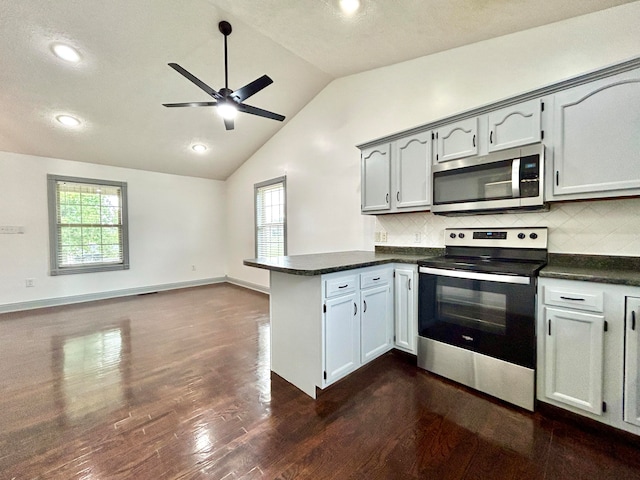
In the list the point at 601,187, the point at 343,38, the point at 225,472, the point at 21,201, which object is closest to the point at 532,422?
the point at 601,187

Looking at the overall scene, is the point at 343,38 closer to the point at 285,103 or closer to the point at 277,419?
the point at 285,103

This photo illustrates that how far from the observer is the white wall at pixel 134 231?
440cm

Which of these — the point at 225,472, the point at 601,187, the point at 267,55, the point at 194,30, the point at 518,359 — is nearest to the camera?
the point at 225,472

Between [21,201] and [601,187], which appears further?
[21,201]

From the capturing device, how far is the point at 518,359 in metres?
1.91

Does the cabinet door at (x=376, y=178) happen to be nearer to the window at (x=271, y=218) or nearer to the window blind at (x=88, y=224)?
the window at (x=271, y=218)

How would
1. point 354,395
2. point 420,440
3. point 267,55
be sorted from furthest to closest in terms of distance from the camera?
point 267,55 → point 354,395 → point 420,440

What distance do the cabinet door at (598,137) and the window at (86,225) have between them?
655cm

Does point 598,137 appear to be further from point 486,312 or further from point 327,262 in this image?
point 327,262

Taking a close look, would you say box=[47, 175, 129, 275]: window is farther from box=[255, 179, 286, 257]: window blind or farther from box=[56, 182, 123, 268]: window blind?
box=[255, 179, 286, 257]: window blind

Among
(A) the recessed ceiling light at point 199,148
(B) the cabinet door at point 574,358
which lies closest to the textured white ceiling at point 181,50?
(A) the recessed ceiling light at point 199,148

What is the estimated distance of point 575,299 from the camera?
5.64ft

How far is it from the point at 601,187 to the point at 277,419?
8.62 ft

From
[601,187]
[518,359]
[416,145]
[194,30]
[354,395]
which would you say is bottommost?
[354,395]
